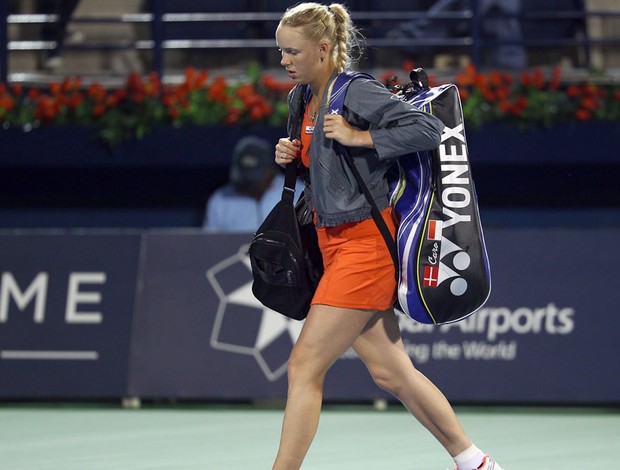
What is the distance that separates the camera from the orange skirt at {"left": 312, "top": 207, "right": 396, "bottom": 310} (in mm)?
4616

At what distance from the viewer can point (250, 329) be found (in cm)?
838

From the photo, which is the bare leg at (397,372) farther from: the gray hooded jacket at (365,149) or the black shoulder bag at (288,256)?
the gray hooded jacket at (365,149)

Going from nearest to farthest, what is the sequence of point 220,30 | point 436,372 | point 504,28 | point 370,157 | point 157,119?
point 370,157, point 436,372, point 157,119, point 504,28, point 220,30

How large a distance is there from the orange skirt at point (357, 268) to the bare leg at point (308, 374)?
5 centimetres

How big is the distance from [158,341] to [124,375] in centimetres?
34

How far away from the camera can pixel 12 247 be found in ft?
28.1

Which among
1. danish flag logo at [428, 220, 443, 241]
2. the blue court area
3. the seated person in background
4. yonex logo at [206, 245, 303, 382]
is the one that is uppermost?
danish flag logo at [428, 220, 443, 241]

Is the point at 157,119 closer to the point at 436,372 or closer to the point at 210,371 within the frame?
the point at 210,371

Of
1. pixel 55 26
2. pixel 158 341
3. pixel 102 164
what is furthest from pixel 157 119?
pixel 158 341

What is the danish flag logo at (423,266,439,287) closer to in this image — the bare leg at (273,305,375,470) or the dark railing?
the bare leg at (273,305,375,470)

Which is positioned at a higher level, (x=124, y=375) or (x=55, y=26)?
(x=55, y=26)

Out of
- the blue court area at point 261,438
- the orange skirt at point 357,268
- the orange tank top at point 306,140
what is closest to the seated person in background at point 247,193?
the blue court area at point 261,438

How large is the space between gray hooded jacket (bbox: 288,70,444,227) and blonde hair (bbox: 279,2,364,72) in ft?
0.70

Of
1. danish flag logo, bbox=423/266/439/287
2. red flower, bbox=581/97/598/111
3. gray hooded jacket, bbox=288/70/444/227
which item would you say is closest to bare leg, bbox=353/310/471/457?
danish flag logo, bbox=423/266/439/287
